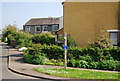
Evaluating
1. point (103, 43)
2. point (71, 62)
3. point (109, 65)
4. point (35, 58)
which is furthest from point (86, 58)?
point (35, 58)

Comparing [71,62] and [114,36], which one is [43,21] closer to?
[114,36]

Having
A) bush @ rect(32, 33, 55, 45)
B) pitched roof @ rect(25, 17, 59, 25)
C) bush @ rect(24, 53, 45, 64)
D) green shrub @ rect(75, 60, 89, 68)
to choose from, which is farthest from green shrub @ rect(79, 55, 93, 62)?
pitched roof @ rect(25, 17, 59, 25)

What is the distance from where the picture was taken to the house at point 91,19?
64.5 feet

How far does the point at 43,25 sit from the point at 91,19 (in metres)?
35.2

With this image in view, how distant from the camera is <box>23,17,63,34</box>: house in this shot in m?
52.7

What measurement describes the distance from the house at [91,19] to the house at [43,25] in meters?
30.7

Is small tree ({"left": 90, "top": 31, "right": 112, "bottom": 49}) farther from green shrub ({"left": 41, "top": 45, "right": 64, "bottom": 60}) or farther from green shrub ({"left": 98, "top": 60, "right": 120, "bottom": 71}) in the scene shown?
green shrub ({"left": 41, "top": 45, "right": 64, "bottom": 60})

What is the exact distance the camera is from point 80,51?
653 inches

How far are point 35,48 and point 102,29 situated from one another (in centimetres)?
728

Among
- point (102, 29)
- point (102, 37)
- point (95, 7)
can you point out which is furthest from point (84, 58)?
point (95, 7)

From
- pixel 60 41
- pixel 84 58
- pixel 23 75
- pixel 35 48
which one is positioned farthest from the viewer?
pixel 60 41

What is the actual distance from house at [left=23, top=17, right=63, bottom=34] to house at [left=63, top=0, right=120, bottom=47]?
3069 centimetres

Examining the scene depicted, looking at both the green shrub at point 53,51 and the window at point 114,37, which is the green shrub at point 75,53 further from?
the window at point 114,37

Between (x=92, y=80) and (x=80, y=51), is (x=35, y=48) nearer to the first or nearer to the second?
(x=80, y=51)
